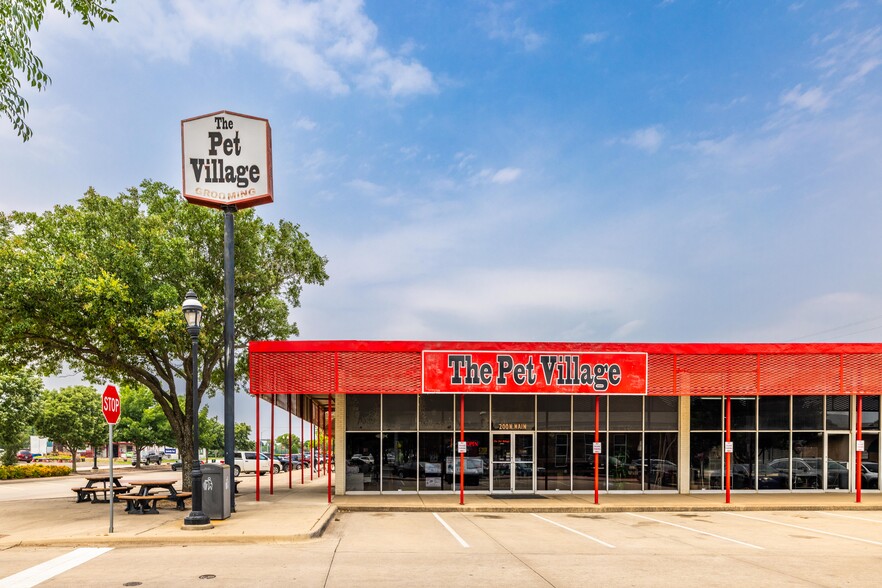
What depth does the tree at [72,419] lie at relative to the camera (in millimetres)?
55500

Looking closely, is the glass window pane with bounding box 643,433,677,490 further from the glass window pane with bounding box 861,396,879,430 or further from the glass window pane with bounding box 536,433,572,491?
the glass window pane with bounding box 861,396,879,430

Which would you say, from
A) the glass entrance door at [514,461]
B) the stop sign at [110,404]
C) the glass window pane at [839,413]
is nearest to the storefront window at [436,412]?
the glass entrance door at [514,461]

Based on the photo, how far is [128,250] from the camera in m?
21.0

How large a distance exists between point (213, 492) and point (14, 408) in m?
38.1

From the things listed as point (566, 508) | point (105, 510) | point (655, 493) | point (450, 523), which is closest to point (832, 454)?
point (655, 493)

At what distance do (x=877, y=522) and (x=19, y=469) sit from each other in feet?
144

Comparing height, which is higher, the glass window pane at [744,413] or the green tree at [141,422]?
the glass window pane at [744,413]

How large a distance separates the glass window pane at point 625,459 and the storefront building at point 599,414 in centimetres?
4

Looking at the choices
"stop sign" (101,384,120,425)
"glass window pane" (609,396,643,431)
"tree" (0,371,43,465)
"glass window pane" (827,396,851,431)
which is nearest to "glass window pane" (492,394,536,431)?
"glass window pane" (609,396,643,431)

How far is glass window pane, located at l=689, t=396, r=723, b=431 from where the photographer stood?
2472 cm

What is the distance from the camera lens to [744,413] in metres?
25.1

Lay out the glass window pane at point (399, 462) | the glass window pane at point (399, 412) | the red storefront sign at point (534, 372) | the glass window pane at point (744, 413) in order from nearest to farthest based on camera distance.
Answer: the red storefront sign at point (534, 372) < the glass window pane at point (399, 462) < the glass window pane at point (399, 412) < the glass window pane at point (744, 413)

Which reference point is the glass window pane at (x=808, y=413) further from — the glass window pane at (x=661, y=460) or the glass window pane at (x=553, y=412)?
the glass window pane at (x=553, y=412)

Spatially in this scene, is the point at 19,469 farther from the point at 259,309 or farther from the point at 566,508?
the point at 566,508
